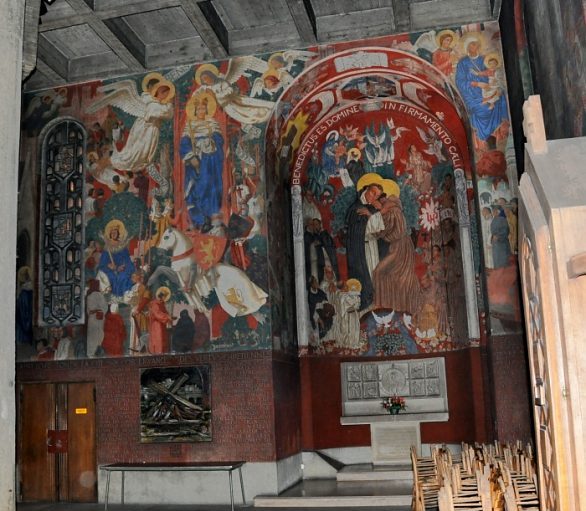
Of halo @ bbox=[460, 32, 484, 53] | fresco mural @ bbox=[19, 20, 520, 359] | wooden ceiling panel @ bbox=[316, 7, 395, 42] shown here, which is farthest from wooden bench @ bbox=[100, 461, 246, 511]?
halo @ bbox=[460, 32, 484, 53]

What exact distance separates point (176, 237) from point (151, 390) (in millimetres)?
2801

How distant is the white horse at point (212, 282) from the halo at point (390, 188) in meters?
4.13

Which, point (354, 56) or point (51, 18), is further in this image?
point (354, 56)

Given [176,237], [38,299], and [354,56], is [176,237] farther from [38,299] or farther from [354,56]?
[354,56]

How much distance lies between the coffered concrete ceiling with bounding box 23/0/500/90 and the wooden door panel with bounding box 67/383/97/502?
20.2 feet

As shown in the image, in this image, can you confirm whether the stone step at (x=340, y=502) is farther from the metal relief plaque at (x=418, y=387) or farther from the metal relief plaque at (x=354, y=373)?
the metal relief plaque at (x=354, y=373)

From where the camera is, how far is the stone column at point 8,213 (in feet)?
8.84

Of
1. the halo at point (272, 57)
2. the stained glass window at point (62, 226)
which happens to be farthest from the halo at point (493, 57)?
the stained glass window at point (62, 226)

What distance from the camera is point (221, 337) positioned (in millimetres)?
12648

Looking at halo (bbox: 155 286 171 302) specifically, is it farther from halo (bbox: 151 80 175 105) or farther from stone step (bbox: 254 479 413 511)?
stone step (bbox: 254 479 413 511)

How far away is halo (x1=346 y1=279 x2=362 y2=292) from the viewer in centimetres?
1520

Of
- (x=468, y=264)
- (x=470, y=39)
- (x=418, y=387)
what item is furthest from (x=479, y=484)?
(x=418, y=387)

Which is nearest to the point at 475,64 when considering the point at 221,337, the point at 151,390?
the point at 221,337

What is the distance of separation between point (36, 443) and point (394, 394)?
277 inches
